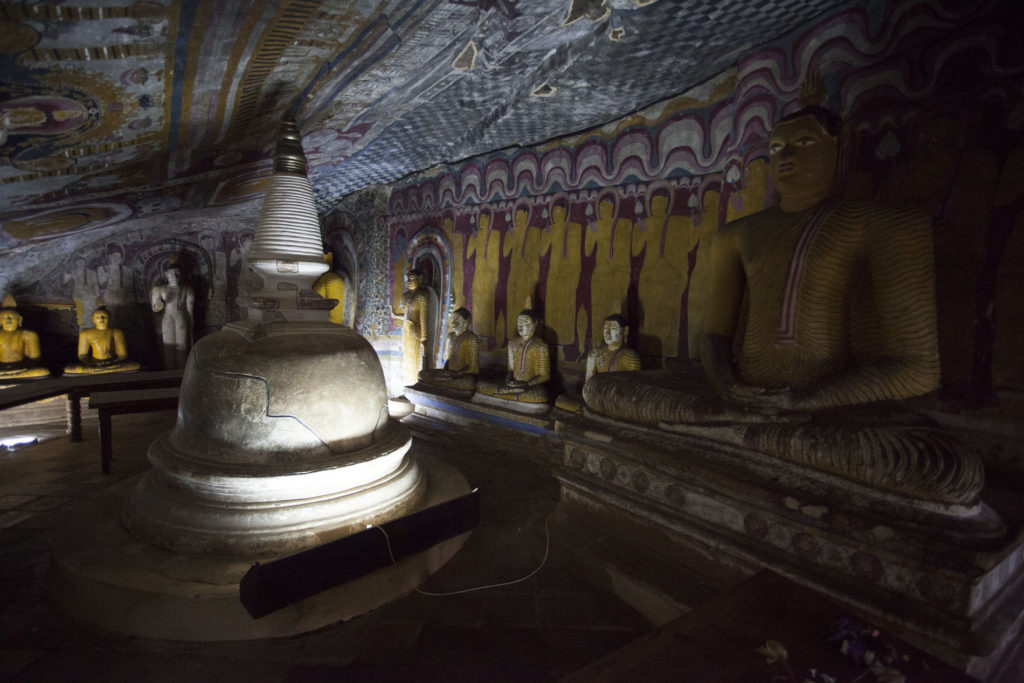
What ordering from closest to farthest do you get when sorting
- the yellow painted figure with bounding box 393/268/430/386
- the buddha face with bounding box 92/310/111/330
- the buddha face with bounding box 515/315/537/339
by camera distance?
the buddha face with bounding box 515/315/537/339
the yellow painted figure with bounding box 393/268/430/386
the buddha face with bounding box 92/310/111/330

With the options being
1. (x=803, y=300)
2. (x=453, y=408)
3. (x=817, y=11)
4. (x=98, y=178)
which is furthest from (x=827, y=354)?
(x=98, y=178)

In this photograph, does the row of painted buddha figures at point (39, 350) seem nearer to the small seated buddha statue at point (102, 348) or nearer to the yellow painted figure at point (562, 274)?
the small seated buddha statue at point (102, 348)

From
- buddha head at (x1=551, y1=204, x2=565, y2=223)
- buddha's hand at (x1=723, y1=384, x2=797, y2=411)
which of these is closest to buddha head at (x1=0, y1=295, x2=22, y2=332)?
buddha head at (x1=551, y1=204, x2=565, y2=223)

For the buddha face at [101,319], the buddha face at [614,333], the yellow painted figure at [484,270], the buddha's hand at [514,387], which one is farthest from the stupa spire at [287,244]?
the buddha face at [101,319]

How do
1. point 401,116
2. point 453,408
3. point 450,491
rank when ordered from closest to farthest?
point 450,491 → point 401,116 → point 453,408

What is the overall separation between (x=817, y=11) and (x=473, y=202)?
182 inches

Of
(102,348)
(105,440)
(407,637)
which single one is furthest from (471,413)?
(102,348)

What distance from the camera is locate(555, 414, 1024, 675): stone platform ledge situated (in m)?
1.63

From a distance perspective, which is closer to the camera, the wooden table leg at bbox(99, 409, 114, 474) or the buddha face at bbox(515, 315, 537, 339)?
the wooden table leg at bbox(99, 409, 114, 474)

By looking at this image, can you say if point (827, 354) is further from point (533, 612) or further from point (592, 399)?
point (533, 612)

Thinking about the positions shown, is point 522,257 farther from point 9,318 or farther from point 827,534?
point 9,318

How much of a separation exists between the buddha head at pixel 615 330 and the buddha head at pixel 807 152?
217 centimetres

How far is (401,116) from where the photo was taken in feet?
18.2

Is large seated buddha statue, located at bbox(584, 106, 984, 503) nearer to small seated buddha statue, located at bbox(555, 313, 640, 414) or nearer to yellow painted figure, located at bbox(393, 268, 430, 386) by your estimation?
small seated buddha statue, located at bbox(555, 313, 640, 414)
